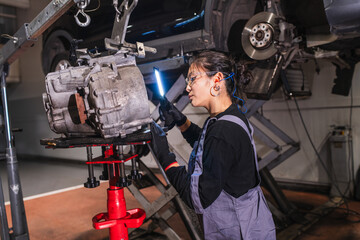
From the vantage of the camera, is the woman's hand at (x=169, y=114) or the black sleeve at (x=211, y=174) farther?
the woman's hand at (x=169, y=114)

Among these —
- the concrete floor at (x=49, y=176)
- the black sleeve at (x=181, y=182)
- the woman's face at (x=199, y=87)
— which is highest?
the woman's face at (x=199, y=87)

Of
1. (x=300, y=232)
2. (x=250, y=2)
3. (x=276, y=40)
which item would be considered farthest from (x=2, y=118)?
(x=300, y=232)

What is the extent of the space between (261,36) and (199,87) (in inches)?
52.3

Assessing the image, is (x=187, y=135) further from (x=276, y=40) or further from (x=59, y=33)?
(x=59, y=33)

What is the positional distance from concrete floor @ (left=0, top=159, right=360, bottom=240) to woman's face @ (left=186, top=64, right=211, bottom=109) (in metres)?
0.79

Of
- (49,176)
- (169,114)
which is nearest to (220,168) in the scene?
(169,114)

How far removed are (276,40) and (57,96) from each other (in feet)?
5.99

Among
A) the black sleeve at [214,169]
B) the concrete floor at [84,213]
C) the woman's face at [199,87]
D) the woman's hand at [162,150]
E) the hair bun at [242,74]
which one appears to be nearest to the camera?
the black sleeve at [214,169]

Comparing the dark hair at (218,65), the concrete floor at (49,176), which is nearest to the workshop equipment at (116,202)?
the dark hair at (218,65)

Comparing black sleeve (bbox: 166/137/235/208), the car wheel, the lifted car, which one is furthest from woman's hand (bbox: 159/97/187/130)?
the car wheel

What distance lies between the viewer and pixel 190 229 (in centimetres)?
257

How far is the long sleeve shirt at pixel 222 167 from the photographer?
121cm

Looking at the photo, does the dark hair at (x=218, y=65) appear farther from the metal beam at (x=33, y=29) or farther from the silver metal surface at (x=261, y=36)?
the silver metal surface at (x=261, y=36)

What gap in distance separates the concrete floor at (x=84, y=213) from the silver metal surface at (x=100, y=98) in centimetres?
48
